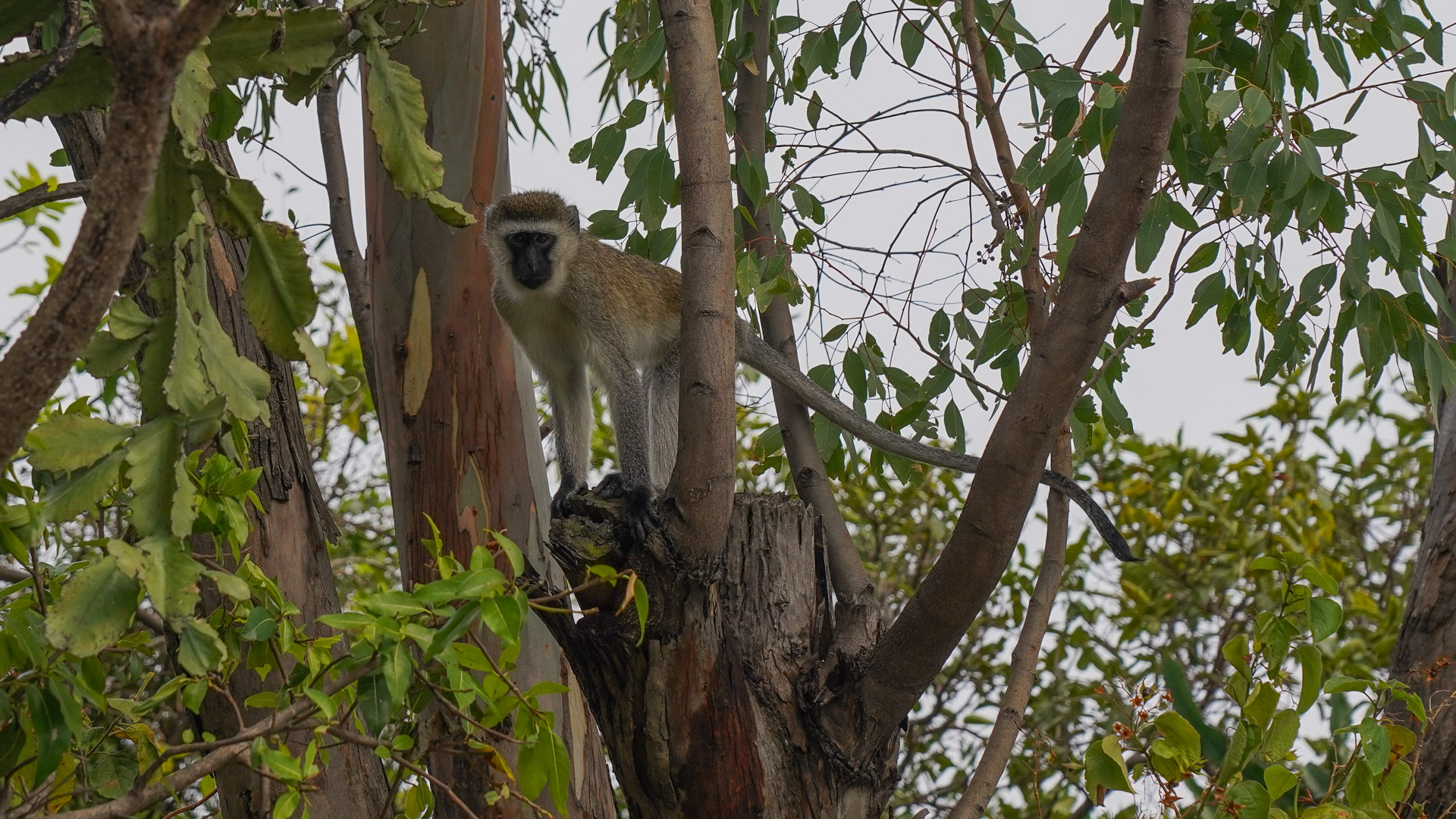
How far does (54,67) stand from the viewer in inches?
65.0

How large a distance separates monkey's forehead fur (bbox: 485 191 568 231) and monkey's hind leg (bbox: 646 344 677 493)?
2.28 feet

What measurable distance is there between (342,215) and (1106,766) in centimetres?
310

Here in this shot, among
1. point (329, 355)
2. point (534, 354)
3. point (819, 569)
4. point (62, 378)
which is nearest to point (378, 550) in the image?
point (329, 355)

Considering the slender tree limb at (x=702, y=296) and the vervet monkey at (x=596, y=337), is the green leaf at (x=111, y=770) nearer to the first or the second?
the slender tree limb at (x=702, y=296)

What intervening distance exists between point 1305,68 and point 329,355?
15.4 feet

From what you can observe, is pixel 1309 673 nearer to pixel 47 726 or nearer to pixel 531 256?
pixel 47 726

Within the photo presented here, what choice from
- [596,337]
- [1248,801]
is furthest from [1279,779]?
[596,337]

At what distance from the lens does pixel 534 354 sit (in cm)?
472

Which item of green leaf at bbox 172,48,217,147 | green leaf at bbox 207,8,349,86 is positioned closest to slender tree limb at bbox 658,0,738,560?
green leaf at bbox 207,8,349,86

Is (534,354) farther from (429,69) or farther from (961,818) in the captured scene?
(961,818)

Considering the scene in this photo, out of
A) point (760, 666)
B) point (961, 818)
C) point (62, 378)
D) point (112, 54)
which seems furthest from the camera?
point (961, 818)

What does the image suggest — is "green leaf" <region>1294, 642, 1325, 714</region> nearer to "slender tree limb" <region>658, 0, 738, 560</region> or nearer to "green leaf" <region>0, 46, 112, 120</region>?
"slender tree limb" <region>658, 0, 738, 560</region>

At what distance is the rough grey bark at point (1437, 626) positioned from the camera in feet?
11.1

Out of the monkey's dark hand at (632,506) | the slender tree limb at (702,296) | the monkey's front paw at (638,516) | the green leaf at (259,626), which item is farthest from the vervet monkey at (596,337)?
the green leaf at (259,626)
